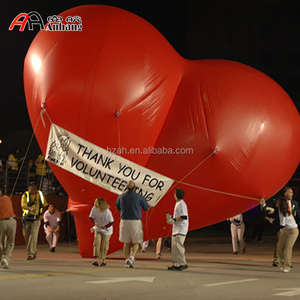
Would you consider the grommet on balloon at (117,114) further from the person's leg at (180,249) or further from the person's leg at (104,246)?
the person's leg at (180,249)

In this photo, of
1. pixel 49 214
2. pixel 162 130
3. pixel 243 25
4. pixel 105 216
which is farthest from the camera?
pixel 243 25

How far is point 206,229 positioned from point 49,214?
15216mm

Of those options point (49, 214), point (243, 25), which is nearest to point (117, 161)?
point (49, 214)

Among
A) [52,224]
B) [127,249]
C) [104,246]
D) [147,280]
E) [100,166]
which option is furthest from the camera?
[52,224]

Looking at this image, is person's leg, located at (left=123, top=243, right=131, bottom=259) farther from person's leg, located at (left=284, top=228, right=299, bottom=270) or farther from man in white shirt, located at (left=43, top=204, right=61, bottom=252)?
man in white shirt, located at (left=43, top=204, right=61, bottom=252)

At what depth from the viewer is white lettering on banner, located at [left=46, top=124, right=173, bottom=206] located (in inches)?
634

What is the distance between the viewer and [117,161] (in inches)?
635

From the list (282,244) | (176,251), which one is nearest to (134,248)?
(176,251)

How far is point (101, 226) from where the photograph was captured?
50.4 ft

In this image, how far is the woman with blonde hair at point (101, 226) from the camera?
15302 millimetres

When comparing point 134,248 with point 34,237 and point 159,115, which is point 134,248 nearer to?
point 159,115

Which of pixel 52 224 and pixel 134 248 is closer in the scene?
pixel 134 248

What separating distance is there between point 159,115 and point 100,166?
181 cm

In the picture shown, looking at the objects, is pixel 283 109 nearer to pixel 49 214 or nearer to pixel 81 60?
pixel 81 60
